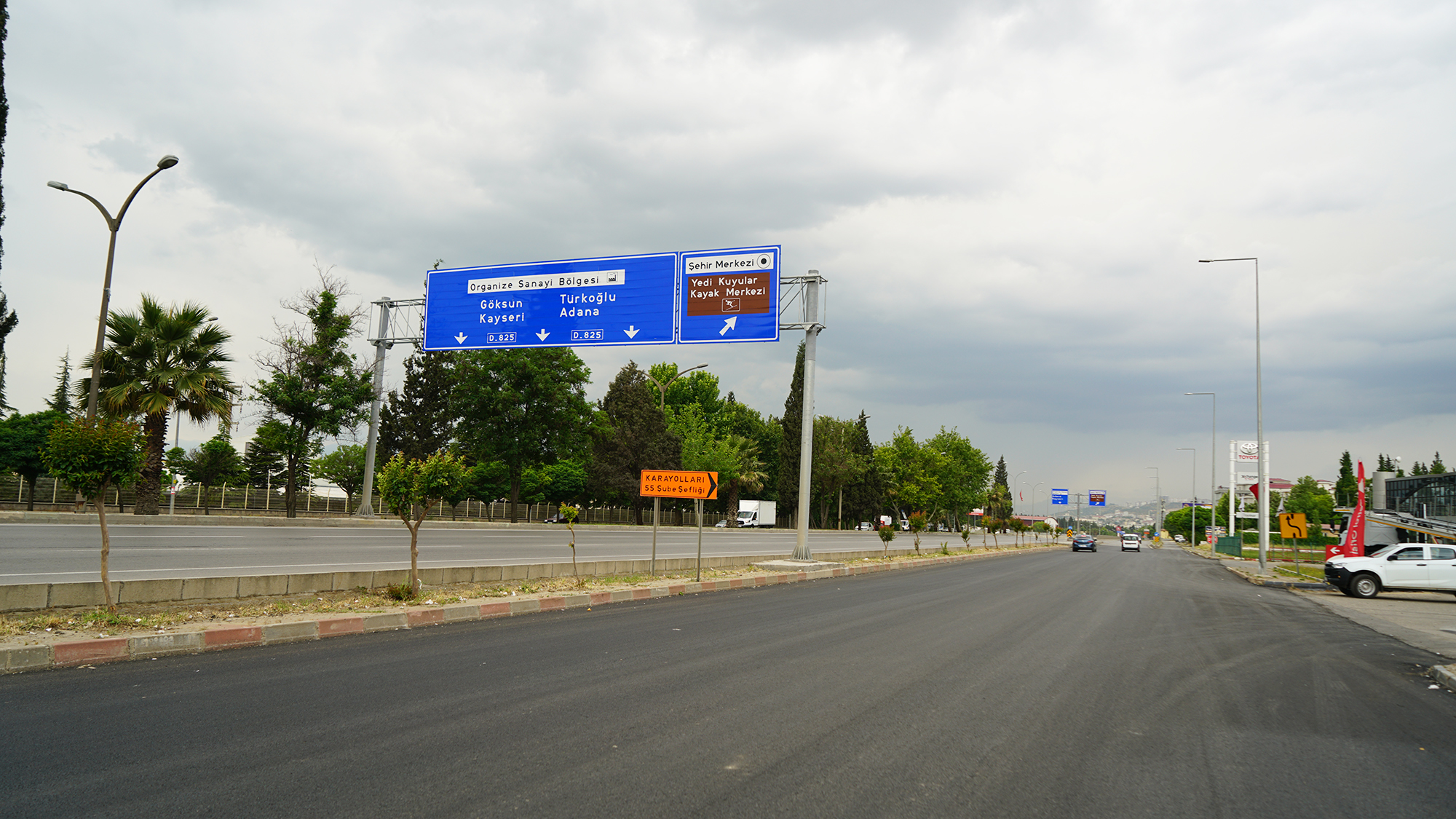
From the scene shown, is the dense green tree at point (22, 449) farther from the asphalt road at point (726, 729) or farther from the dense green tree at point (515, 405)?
the asphalt road at point (726, 729)

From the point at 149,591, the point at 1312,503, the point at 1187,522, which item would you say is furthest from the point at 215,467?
the point at 1187,522

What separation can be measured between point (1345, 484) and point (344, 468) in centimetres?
16773

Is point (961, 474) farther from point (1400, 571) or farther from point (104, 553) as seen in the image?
point (104, 553)

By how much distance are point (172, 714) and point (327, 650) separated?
2895 millimetres

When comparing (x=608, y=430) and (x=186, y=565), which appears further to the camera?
(x=608, y=430)

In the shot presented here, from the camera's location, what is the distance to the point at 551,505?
7181 cm

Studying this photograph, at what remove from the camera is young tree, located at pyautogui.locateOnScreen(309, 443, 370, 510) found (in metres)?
64.8

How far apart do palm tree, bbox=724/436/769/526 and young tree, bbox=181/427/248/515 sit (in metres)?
40.8

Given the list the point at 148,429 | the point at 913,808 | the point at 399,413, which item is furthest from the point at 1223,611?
the point at 399,413

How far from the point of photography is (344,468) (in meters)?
66.9

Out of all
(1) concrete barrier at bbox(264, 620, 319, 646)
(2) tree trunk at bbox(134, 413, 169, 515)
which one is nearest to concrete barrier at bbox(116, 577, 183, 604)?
(1) concrete barrier at bbox(264, 620, 319, 646)

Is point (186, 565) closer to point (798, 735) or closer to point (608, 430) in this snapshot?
point (798, 735)

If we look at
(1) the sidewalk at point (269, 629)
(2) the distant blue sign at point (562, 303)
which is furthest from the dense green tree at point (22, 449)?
(1) the sidewalk at point (269, 629)

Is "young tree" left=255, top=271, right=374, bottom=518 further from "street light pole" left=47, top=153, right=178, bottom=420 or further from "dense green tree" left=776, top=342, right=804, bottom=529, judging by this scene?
"dense green tree" left=776, top=342, right=804, bottom=529
